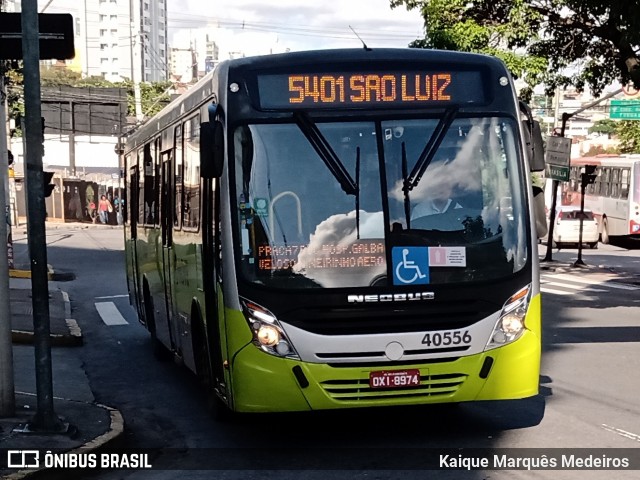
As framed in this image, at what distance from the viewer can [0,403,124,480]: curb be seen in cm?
747

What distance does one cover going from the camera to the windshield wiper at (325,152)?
27.0 feet

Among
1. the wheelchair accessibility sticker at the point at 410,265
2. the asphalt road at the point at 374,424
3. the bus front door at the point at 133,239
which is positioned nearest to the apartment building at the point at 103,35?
the bus front door at the point at 133,239

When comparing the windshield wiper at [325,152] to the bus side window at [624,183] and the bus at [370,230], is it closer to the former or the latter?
the bus at [370,230]

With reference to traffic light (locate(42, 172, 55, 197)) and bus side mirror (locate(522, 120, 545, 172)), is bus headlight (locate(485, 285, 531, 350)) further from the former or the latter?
traffic light (locate(42, 172, 55, 197))

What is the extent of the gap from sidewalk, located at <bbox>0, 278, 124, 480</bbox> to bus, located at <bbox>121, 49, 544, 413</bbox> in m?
1.22

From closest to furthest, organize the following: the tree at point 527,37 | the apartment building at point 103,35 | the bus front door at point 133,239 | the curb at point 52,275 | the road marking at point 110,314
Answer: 1. the bus front door at point 133,239
2. the road marking at point 110,314
3. the tree at point 527,37
4. the curb at point 52,275
5. the apartment building at point 103,35

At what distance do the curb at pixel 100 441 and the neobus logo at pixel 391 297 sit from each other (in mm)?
2285

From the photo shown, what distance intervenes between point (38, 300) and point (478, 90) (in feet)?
12.6

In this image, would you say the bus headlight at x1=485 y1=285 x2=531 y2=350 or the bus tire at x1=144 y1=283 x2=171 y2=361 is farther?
the bus tire at x1=144 y1=283 x2=171 y2=361

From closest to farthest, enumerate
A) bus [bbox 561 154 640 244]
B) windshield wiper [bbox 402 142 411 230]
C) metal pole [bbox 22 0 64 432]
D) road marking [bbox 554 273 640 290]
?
windshield wiper [bbox 402 142 411 230] < metal pole [bbox 22 0 64 432] < road marking [bbox 554 273 640 290] < bus [bbox 561 154 640 244]

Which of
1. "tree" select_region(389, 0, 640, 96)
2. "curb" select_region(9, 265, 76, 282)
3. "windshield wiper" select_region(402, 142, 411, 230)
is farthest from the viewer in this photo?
"curb" select_region(9, 265, 76, 282)

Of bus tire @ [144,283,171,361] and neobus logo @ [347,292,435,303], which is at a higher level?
neobus logo @ [347,292,435,303]

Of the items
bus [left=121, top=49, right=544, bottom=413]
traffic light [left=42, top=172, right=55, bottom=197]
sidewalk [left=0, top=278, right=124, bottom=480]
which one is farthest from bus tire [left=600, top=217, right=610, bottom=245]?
bus [left=121, top=49, right=544, bottom=413]

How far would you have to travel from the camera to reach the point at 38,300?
8.66 m
